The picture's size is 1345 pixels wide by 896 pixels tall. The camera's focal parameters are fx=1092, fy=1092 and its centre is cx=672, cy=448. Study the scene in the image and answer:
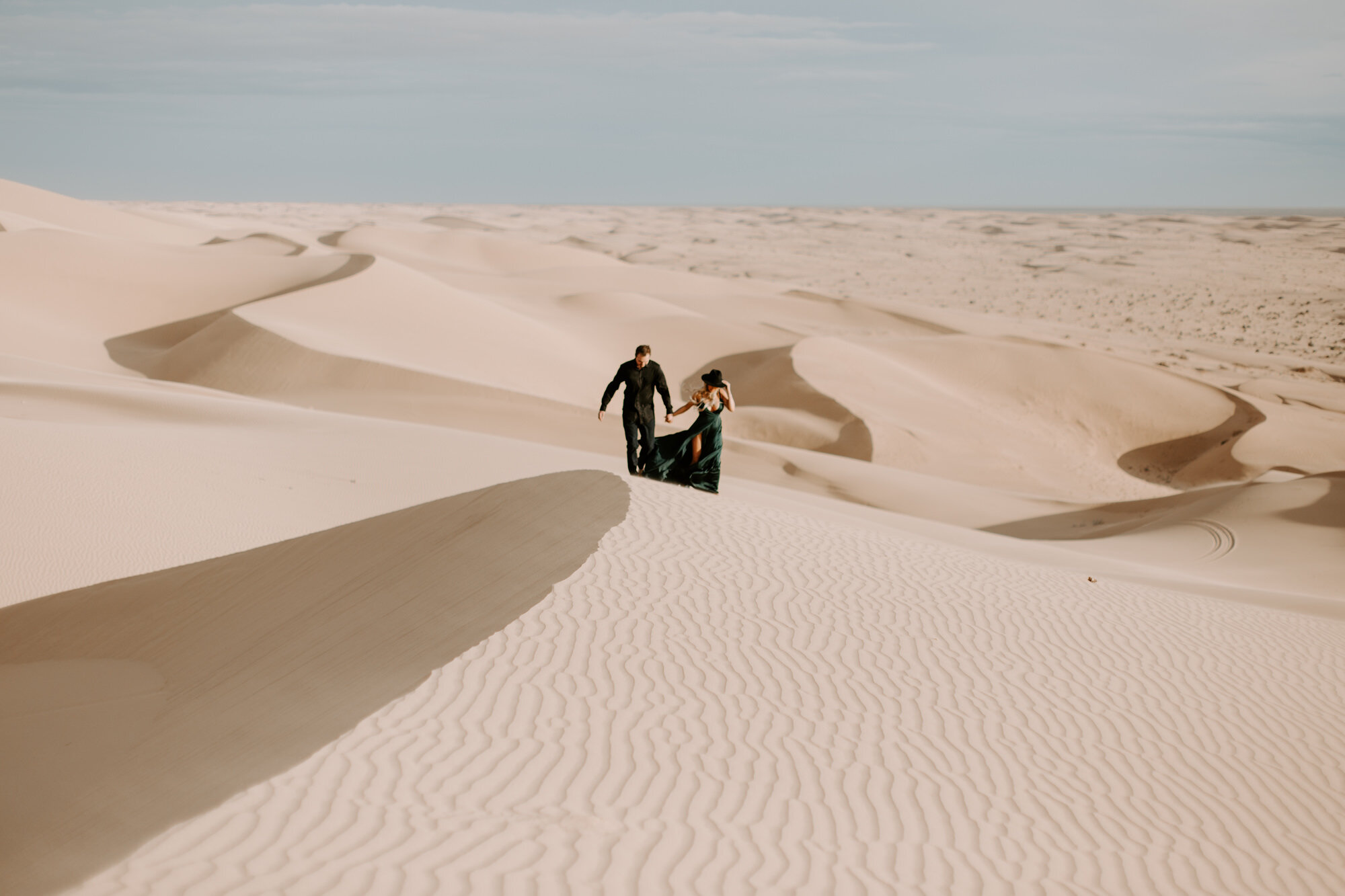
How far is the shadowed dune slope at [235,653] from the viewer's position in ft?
16.1

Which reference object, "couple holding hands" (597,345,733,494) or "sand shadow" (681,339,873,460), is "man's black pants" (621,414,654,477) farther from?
"sand shadow" (681,339,873,460)

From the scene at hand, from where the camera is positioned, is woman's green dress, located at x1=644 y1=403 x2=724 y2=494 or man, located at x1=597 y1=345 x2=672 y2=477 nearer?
woman's green dress, located at x1=644 y1=403 x2=724 y2=494

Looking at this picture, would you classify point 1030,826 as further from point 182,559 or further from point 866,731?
point 182,559

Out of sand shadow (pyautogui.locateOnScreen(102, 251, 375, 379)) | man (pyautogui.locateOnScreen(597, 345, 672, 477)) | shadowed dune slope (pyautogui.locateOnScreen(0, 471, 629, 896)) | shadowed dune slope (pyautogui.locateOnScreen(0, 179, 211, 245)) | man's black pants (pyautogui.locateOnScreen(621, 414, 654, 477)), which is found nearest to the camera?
shadowed dune slope (pyautogui.locateOnScreen(0, 471, 629, 896))

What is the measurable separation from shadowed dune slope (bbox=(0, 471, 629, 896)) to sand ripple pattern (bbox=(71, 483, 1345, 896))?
1.20 ft

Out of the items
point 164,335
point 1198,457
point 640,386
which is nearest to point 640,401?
point 640,386

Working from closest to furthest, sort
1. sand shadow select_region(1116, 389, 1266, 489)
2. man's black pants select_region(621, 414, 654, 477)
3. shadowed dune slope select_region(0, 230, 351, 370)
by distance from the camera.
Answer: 1. man's black pants select_region(621, 414, 654, 477)
2. sand shadow select_region(1116, 389, 1266, 489)
3. shadowed dune slope select_region(0, 230, 351, 370)

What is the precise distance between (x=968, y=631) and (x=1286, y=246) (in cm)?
5714

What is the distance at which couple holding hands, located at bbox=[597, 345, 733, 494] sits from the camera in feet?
32.6

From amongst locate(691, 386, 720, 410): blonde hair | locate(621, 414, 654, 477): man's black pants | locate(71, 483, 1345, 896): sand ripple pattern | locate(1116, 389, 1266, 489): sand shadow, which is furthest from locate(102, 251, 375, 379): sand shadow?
locate(71, 483, 1345, 896): sand ripple pattern

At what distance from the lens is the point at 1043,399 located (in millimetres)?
25781

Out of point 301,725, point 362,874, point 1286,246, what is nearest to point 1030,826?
point 362,874

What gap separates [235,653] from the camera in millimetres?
7324

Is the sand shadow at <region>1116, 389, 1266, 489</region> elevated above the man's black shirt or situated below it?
below
